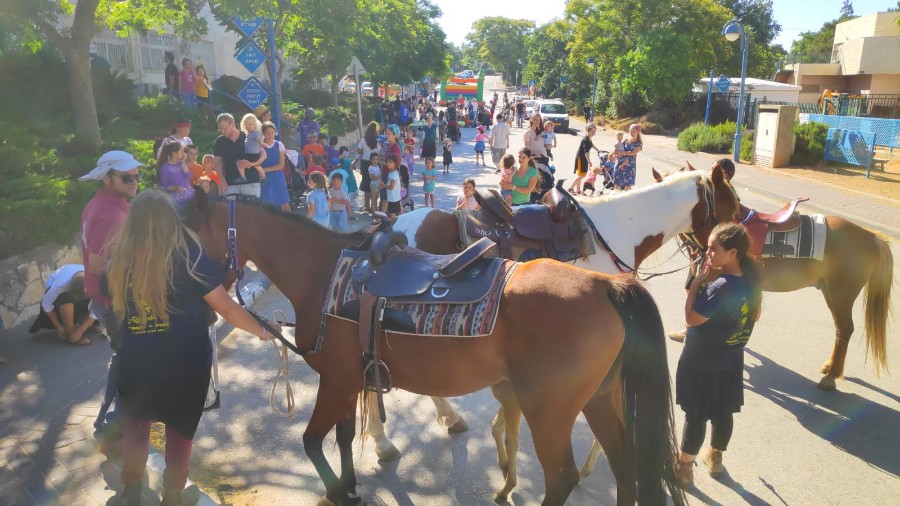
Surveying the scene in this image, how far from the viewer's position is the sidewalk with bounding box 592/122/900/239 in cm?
1174

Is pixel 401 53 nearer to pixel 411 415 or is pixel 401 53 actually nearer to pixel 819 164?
pixel 819 164

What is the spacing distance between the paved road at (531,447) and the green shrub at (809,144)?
15249 millimetres

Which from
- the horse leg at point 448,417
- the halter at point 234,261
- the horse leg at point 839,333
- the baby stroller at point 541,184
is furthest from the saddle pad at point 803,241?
the halter at point 234,261

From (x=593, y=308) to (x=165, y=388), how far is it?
2.18 m

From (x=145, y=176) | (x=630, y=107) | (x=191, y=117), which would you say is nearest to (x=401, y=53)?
(x=630, y=107)

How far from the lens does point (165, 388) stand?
301cm

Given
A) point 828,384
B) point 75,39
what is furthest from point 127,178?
point 75,39

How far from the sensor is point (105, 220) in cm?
362

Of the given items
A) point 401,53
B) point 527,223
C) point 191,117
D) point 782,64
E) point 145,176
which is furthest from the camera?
point 782,64

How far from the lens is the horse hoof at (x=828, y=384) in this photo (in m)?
5.16

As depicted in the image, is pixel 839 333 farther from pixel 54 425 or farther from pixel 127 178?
pixel 54 425

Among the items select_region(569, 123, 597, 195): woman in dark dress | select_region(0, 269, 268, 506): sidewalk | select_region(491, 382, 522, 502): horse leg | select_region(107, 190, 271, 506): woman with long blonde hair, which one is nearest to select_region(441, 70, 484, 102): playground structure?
select_region(569, 123, 597, 195): woman in dark dress

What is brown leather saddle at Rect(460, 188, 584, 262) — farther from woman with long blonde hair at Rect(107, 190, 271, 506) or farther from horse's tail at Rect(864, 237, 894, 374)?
horse's tail at Rect(864, 237, 894, 374)

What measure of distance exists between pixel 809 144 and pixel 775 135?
1410 millimetres
